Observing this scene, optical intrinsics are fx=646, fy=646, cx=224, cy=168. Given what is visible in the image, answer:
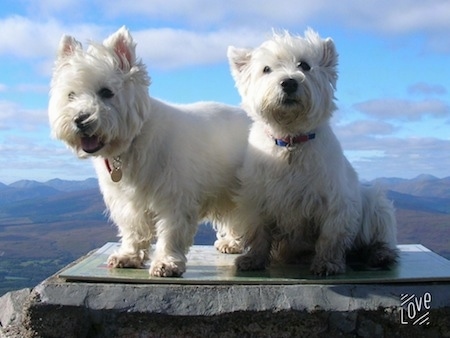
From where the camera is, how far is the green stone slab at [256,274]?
15.1ft

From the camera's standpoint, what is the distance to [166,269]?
184 inches

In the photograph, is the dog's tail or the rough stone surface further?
the dog's tail

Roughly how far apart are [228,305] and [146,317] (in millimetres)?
564

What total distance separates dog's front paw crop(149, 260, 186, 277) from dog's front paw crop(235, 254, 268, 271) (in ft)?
1.81

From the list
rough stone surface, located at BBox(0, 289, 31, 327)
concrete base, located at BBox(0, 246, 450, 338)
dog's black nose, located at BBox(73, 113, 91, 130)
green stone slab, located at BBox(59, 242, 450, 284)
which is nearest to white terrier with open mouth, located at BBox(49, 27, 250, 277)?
dog's black nose, located at BBox(73, 113, 91, 130)

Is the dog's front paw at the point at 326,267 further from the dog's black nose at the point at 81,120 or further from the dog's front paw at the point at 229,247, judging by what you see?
the dog's black nose at the point at 81,120

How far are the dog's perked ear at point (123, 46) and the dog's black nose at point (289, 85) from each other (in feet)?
3.73

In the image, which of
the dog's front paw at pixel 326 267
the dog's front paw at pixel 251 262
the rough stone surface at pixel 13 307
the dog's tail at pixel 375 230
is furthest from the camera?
the dog's tail at pixel 375 230

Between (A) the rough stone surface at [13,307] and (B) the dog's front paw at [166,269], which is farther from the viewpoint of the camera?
(B) the dog's front paw at [166,269]

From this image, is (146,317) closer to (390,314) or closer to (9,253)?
(390,314)

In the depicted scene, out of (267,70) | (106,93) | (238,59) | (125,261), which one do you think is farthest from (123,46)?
(125,261)

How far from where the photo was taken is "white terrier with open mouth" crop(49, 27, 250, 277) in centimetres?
459

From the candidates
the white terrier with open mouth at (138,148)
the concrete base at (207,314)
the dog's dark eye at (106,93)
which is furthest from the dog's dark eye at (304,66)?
the concrete base at (207,314)

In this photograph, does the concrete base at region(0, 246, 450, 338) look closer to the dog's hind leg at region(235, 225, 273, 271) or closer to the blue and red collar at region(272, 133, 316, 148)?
the dog's hind leg at region(235, 225, 273, 271)
